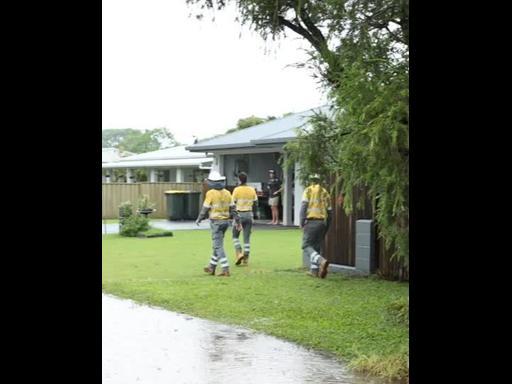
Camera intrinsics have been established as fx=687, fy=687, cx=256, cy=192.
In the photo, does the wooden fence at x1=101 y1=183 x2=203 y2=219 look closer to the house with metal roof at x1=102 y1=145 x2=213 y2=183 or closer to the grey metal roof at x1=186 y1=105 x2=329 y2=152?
the house with metal roof at x1=102 y1=145 x2=213 y2=183

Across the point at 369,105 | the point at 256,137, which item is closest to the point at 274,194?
Answer: the point at 256,137

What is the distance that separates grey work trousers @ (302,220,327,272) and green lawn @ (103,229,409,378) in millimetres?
324

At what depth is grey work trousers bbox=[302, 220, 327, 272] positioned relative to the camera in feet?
38.1

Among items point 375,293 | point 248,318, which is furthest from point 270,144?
point 248,318

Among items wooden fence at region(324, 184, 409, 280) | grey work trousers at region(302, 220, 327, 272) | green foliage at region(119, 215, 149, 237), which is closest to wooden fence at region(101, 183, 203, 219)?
green foliage at region(119, 215, 149, 237)

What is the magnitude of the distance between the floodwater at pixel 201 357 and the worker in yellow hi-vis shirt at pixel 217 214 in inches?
135

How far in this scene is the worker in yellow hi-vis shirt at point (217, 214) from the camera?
11820mm

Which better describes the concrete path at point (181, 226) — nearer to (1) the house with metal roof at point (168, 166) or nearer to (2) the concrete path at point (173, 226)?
(2) the concrete path at point (173, 226)

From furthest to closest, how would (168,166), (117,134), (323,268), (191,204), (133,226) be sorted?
(117,134)
(168,166)
(191,204)
(133,226)
(323,268)

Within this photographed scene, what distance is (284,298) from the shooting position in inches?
382

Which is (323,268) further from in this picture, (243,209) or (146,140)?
(146,140)

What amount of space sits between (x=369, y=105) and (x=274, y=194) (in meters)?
18.4

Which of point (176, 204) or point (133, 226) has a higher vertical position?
point (176, 204)

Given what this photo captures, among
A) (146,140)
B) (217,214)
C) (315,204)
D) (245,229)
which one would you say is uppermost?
(146,140)
